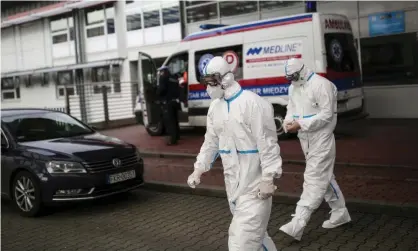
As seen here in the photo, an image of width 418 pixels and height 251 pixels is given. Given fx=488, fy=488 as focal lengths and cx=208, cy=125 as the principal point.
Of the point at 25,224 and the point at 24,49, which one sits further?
the point at 24,49

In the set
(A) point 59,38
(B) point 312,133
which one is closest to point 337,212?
(B) point 312,133

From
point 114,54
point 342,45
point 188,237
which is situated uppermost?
point 114,54

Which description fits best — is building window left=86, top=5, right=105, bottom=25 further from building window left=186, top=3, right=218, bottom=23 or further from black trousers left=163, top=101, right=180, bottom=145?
black trousers left=163, top=101, right=180, bottom=145

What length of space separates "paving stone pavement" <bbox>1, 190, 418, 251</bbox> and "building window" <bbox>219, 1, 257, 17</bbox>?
10796mm

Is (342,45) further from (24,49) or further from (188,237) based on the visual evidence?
(24,49)

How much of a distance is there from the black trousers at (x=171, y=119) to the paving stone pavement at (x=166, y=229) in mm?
4628

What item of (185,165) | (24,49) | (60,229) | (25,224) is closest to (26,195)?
(25,224)

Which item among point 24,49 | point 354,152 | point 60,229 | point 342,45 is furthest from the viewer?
point 24,49

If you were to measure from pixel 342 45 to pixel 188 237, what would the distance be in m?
7.12

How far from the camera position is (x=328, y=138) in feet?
16.6

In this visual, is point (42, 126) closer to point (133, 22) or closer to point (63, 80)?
point (133, 22)

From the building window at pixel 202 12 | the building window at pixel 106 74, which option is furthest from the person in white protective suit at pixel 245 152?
the building window at pixel 106 74

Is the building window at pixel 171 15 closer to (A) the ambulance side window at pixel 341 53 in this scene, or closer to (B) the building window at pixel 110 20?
(B) the building window at pixel 110 20

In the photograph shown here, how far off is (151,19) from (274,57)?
12013 millimetres
